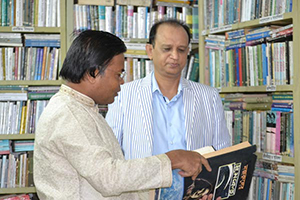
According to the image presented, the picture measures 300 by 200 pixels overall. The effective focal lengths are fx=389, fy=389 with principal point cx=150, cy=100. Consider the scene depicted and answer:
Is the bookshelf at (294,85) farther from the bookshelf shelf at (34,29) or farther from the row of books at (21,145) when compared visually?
the row of books at (21,145)

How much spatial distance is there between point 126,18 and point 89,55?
2307mm

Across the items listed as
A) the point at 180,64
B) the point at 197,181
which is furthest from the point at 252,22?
the point at 197,181

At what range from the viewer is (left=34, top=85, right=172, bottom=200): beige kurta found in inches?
40.6

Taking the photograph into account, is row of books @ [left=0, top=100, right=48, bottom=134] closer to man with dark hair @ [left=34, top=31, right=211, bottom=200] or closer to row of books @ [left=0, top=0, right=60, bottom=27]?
row of books @ [left=0, top=0, right=60, bottom=27]

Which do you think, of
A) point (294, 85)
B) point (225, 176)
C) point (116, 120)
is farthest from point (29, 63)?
point (225, 176)

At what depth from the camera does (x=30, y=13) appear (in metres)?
3.24

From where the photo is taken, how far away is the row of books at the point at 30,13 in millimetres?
3217

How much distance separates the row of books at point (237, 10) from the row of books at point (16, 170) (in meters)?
1.92

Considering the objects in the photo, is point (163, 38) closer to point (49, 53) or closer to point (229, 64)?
point (229, 64)

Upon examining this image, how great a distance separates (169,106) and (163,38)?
39 centimetres

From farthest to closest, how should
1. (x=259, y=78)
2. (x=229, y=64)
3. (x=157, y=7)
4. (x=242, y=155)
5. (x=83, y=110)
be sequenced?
(x=157, y=7)
(x=229, y=64)
(x=259, y=78)
(x=242, y=155)
(x=83, y=110)

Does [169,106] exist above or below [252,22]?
below

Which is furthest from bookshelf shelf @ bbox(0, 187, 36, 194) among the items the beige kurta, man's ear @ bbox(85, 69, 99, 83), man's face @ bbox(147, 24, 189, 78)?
man's ear @ bbox(85, 69, 99, 83)

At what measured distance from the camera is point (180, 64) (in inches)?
84.9
